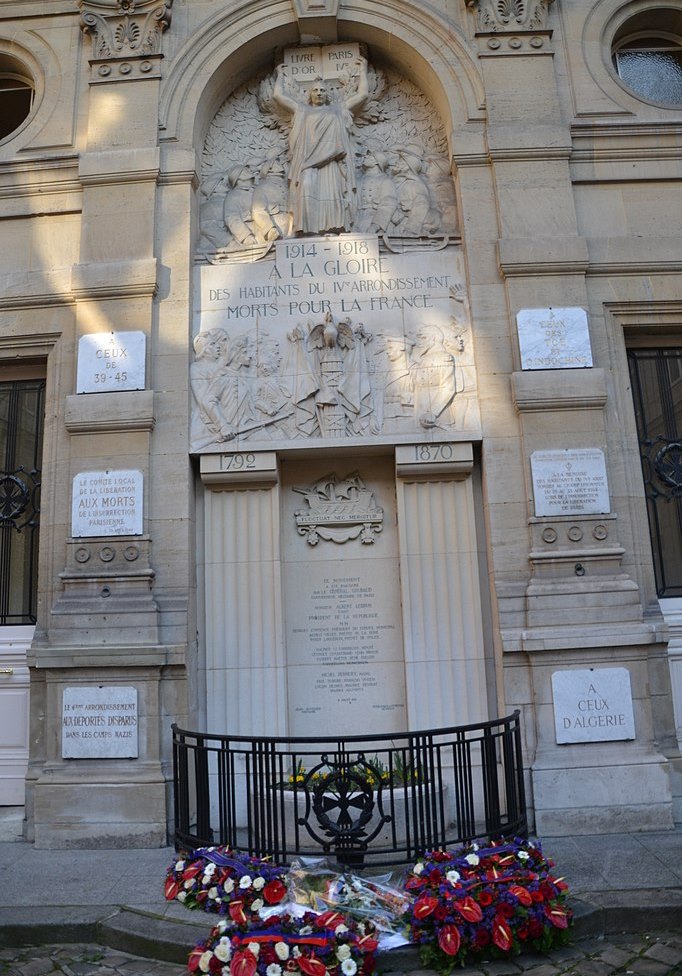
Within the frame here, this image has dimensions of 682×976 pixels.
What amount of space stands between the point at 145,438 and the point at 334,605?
277 cm

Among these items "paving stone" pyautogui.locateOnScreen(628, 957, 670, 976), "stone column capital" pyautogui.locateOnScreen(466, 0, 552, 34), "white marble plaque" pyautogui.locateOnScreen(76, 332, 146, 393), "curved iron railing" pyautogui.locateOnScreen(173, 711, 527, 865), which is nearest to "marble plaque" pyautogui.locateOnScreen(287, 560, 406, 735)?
"curved iron railing" pyautogui.locateOnScreen(173, 711, 527, 865)

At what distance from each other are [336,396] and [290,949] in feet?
18.2

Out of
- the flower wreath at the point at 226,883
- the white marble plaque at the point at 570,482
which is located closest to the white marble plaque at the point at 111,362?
the white marble plaque at the point at 570,482

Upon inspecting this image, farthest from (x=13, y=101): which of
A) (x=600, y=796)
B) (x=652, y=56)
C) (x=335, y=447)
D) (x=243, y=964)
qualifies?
(x=600, y=796)

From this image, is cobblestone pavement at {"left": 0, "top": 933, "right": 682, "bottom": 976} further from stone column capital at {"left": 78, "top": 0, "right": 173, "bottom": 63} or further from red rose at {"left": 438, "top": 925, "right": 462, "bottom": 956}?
stone column capital at {"left": 78, "top": 0, "right": 173, "bottom": 63}

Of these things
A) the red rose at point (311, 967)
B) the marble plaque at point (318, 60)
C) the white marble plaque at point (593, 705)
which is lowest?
the red rose at point (311, 967)

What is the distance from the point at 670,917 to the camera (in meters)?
5.56

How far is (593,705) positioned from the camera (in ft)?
26.0

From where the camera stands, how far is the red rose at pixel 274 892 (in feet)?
17.8

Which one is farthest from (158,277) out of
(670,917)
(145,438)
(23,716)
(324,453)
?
(670,917)

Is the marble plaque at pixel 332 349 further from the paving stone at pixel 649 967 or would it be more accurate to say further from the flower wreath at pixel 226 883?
the paving stone at pixel 649 967

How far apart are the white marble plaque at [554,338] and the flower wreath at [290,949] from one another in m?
5.86

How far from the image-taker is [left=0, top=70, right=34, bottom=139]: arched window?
10906mm

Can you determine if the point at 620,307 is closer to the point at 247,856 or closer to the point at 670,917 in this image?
the point at 670,917
